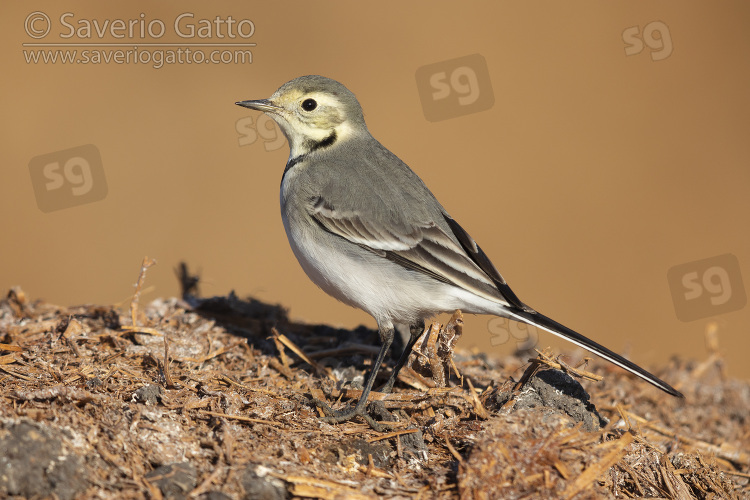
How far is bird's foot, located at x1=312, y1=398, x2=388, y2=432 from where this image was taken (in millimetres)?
4566

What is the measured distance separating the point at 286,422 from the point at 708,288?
6.55 m

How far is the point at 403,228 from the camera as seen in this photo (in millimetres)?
5352

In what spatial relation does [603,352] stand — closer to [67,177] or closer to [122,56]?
[67,177]

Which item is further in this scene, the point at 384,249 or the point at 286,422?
the point at 384,249

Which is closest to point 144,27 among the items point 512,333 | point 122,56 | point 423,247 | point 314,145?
point 122,56

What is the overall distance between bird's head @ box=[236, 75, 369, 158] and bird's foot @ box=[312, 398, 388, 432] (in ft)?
7.70

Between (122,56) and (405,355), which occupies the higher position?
(122,56)

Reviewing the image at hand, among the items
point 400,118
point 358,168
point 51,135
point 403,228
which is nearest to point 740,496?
point 403,228

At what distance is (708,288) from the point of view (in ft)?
28.9

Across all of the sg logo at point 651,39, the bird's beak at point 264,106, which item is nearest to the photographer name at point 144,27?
the bird's beak at point 264,106

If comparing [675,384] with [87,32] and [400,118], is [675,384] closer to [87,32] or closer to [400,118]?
[400,118]

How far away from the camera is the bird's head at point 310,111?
20.2 feet

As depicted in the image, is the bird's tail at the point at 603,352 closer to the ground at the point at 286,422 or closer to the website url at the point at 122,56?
the ground at the point at 286,422

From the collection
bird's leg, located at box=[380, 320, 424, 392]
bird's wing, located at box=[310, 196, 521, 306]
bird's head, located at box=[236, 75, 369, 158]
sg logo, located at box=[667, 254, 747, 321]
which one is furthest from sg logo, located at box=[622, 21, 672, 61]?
bird's leg, located at box=[380, 320, 424, 392]
